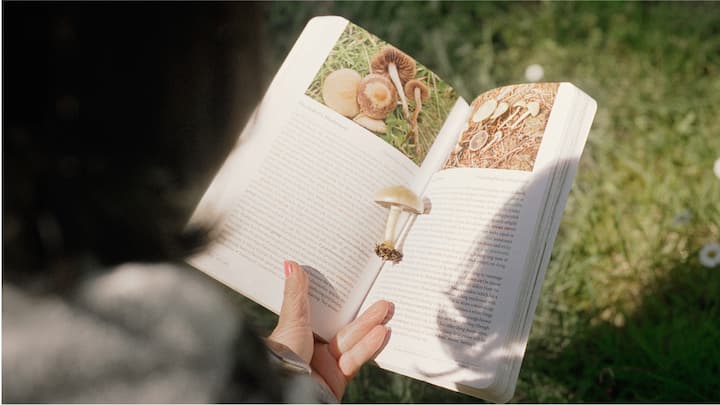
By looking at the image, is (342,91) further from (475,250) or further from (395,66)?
(475,250)

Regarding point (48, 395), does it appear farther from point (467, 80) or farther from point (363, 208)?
point (467, 80)

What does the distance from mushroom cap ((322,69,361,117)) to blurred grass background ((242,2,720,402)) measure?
702 millimetres

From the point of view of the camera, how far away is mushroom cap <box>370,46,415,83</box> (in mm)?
1385

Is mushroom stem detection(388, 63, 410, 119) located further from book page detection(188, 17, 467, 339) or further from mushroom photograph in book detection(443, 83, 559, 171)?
mushroom photograph in book detection(443, 83, 559, 171)

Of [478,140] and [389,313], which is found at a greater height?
[478,140]

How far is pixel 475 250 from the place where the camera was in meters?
1.24

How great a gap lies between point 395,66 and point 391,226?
1.22 feet

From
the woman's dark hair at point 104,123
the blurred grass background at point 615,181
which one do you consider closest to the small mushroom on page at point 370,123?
the woman's dark hair at point 104,123

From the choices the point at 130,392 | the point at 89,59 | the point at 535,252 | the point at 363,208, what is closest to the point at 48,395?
the point at 130,392

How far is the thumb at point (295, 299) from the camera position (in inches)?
48.5

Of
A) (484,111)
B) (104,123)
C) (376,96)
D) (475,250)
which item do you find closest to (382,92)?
(376,96)

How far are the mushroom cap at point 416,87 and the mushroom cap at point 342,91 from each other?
0.37 ft

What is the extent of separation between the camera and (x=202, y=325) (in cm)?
85

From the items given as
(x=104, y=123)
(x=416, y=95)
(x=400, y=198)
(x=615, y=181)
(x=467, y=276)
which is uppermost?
(x=615, y=181)
